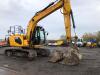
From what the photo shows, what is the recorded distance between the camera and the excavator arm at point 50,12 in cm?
2287

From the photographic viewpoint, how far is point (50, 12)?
25.4 meters

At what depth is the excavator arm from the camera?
22.9 m

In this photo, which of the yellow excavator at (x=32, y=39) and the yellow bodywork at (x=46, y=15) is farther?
the yellow excavator at (x=32, y=39)

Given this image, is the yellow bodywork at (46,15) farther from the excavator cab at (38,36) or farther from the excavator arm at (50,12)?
the excavator cab at (38,36)

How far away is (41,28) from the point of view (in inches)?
1095

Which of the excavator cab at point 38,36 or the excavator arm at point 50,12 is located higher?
the excavator arm at point 50,12

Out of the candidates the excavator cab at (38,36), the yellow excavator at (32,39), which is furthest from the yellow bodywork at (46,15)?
the excavator cab at (38,36)

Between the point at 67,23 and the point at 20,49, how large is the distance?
547cm

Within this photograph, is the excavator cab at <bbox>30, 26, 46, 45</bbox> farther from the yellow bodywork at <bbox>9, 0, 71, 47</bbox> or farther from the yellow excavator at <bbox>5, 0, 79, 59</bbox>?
the yellow bodywork at <bbox>9, 0, 71, 47</bbox>

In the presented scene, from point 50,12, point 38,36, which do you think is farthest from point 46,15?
point 38,36

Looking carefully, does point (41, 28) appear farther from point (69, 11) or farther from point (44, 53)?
point (69, 11)

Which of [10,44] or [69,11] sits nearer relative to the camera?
[69,11]

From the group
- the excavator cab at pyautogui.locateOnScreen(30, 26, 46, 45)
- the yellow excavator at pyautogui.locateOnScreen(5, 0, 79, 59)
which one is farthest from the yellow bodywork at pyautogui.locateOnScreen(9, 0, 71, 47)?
the excavator cab at pyautogui.locateOnScreen(30, 26, 46, 45)

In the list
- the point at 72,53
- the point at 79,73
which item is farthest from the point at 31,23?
the point at 79,73
